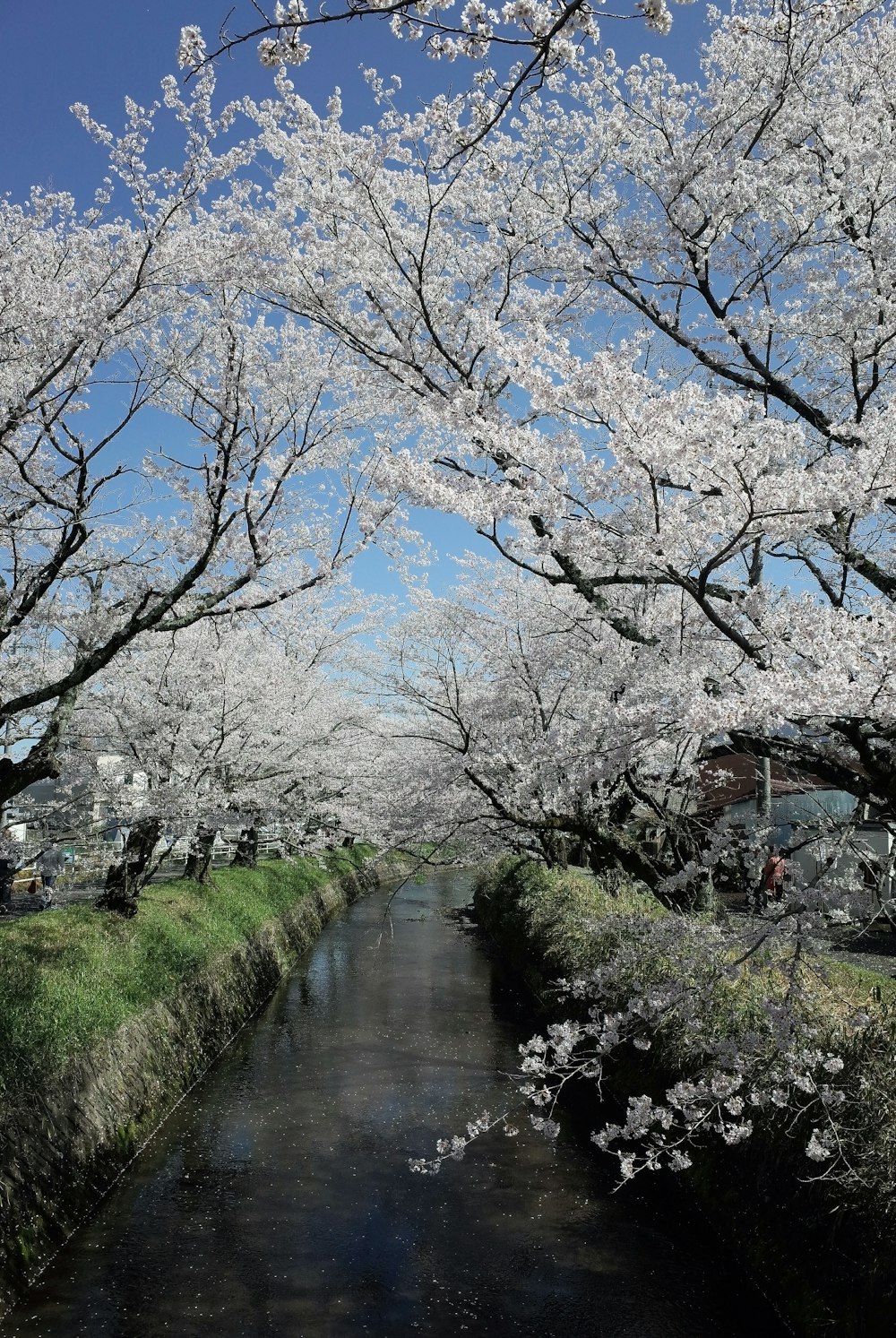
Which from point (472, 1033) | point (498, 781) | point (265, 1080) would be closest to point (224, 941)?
point (265, 1080)

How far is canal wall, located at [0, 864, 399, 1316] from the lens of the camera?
6.75 meters

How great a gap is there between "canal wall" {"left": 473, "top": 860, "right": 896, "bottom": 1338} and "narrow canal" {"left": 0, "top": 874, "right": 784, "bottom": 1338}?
1.01 feet

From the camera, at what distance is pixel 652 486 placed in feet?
14.5

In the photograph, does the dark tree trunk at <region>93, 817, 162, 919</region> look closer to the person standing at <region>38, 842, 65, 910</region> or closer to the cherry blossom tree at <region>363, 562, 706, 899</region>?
the cherry blossom tree at <region>363, 562, 706, 899</region>

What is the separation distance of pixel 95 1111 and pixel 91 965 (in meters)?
1.92

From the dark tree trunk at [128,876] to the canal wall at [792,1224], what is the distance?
662 centimetres

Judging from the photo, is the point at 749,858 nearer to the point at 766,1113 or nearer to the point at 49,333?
the point at 766,1113

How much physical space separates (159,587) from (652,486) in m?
7.38

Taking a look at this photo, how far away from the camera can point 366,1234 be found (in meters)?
7.40

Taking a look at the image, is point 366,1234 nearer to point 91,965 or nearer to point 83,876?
point 91,965

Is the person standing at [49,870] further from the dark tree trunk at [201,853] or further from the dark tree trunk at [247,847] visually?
the dark tree trunk at [247,847]

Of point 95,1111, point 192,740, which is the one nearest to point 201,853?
point 192,740

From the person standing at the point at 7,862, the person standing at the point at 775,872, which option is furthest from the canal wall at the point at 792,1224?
the person standing at the point at 7,862

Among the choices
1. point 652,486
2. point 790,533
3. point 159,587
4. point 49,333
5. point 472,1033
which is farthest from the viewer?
point 472,1033
